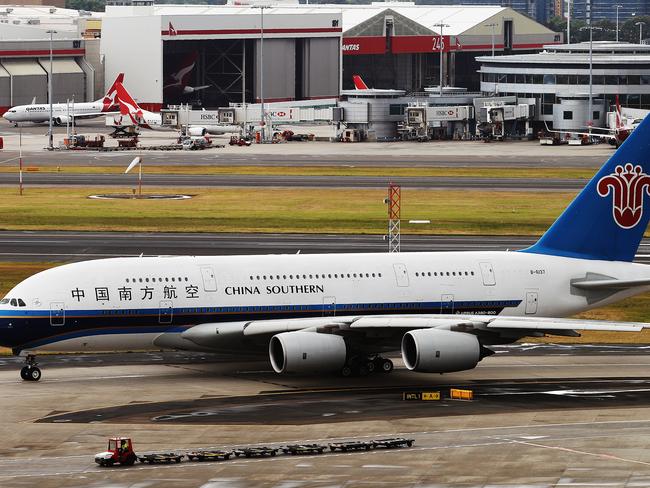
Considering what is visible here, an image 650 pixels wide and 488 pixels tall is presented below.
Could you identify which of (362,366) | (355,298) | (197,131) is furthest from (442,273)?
(197,131)

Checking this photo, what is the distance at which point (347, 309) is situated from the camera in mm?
54656

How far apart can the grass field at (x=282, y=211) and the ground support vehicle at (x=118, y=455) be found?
58.7 m

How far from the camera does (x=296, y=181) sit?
131 meters

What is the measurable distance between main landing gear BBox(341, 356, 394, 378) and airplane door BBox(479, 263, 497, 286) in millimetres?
5638

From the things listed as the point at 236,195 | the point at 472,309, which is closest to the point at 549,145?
the point at 236,195

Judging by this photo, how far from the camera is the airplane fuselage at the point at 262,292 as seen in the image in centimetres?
5181

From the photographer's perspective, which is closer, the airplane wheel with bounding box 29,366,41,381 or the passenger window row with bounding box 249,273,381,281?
the airplane wheel with bounding box 29,366,41,381

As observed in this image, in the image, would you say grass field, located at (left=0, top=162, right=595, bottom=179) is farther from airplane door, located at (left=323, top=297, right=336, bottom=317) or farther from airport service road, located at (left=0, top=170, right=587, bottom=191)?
airplane door, located at (left=323, top=297, right=336, bottom=317)

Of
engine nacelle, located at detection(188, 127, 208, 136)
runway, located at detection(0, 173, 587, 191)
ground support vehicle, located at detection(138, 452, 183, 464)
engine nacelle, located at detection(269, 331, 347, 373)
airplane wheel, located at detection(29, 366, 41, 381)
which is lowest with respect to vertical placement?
ground support vehicle, located at detection(138, 452, 183, 464)

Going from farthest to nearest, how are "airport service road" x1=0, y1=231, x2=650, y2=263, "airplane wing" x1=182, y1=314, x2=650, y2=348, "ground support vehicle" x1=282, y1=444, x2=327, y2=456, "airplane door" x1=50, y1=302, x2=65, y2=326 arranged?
"airport service road" x1=0, y1=231, x2=650, y2=263 → "airplane door" x1=50, y1=302, x2=65, y2=326 → "airplane wing" x1=182, y1=314, x2=650, y2=348 → "ground support vehicle" x1=282, y1=444, x2=327, y2=456

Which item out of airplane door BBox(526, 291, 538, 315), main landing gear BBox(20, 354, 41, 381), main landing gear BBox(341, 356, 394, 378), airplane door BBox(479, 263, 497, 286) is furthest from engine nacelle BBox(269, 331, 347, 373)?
airplane door BBox(526, 291, 538, 315)

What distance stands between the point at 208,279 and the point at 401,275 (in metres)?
7.67

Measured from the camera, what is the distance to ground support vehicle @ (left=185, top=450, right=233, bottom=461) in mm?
39875

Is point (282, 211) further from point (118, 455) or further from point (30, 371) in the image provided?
point (118, 455)
